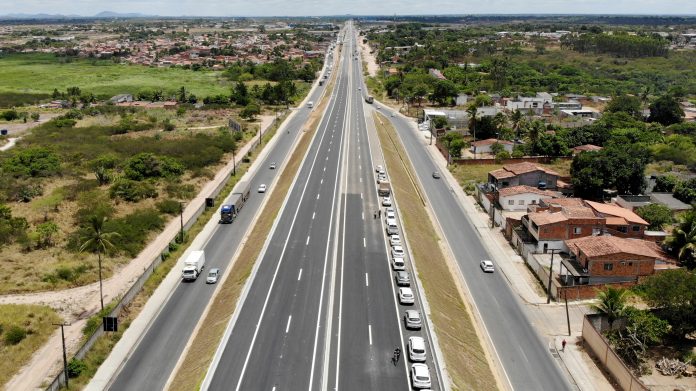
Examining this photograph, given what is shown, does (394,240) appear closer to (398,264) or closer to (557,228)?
(398,264)

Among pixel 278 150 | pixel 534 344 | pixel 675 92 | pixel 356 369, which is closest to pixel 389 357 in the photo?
pixel 356 369

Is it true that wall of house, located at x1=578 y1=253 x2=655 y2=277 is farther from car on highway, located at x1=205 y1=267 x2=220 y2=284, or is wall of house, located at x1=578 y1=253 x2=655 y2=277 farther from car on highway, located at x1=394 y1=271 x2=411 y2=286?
car on highway, located at x1=205 y1=267 x2=220 y2=284

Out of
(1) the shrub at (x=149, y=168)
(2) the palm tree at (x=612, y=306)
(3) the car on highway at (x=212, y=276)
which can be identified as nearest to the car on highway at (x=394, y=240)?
(3) the car on highway at (x=212, y=276)

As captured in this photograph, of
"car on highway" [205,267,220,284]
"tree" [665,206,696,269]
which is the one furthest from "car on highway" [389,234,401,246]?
"tree" [665,206,696,269]

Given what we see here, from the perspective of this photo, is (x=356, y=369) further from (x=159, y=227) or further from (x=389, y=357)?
(x=159, y=227)

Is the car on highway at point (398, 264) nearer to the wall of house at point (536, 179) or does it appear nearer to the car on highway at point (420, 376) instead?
the car on highway at point (420, 376)
